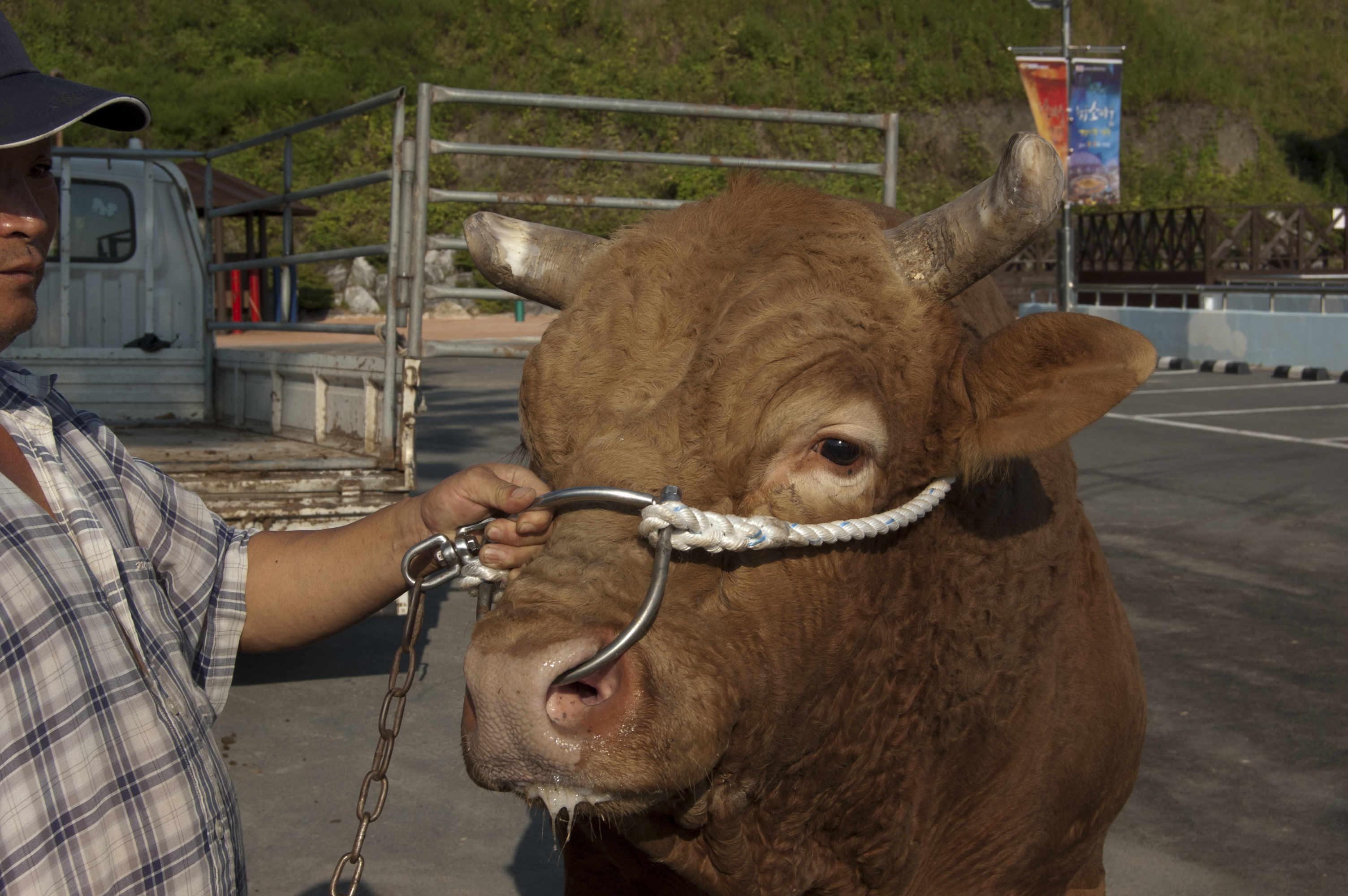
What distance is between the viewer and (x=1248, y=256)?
29969 millimetres

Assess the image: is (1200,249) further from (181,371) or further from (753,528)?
(753,528)

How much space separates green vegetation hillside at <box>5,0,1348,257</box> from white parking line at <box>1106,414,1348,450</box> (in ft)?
55.6

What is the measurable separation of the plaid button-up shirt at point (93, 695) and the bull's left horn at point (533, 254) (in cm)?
95

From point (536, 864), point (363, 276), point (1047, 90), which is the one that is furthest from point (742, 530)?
point (363, 276)

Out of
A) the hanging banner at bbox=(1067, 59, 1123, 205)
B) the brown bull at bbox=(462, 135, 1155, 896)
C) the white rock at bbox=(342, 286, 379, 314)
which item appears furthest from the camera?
the white rock at bbox=(342, 286, 379, 314)

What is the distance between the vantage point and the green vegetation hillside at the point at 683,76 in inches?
1291

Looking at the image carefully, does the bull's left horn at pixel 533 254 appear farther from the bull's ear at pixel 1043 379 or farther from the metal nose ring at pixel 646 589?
the bull's ear at pixel 1043 379

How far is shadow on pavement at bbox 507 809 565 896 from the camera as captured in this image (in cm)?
365

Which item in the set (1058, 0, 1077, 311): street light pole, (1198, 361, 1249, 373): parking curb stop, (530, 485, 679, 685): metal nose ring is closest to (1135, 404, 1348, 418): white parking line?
(1058, 0, 1077, 311): street light pole

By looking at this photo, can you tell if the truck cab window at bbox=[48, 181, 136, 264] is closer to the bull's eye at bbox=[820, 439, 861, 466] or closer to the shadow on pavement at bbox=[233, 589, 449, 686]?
the shadow on pavement at bbox=[233, 589, 449, 686]

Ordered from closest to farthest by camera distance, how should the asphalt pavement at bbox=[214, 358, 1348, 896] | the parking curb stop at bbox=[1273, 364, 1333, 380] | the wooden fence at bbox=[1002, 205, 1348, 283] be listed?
the asphalt pavement at bbox=[214, 358, 1348, 896]
the parking curb stop at bbox=[1273, 364, 1333, 380]
the wooden fence at bbox=[1002, 205, 1348, 283]

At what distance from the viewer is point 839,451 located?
2031 mm

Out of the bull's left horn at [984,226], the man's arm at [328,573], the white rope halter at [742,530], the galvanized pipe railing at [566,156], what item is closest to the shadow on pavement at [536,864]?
the man's arm at [328,573]

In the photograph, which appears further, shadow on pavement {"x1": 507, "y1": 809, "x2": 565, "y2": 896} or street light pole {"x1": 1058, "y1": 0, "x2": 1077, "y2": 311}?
street light pole {"x1": 1058, "y1": 0, "x2": 1077, "y2": 311}
